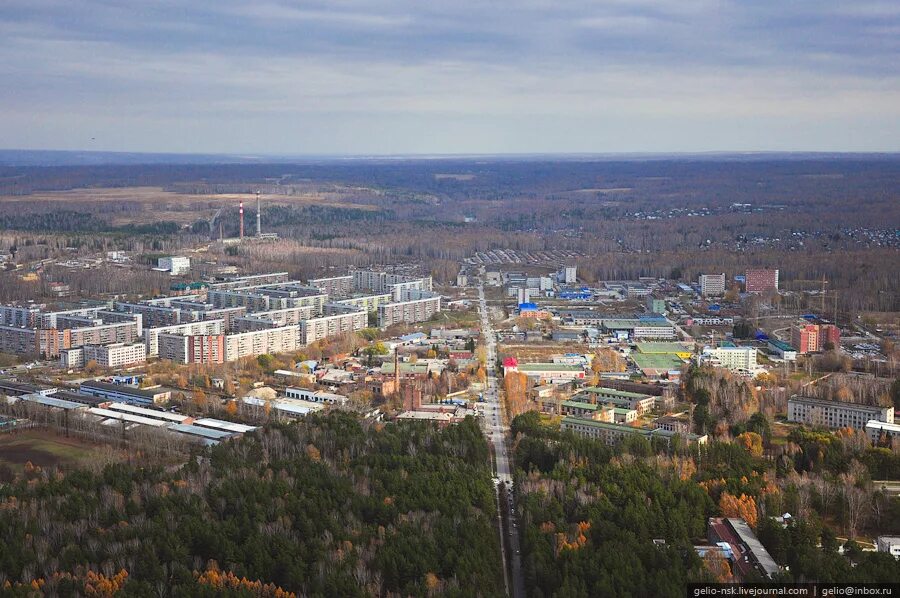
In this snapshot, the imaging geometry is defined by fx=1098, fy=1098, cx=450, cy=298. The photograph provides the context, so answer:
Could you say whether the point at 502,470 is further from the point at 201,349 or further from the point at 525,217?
the point at 525,217

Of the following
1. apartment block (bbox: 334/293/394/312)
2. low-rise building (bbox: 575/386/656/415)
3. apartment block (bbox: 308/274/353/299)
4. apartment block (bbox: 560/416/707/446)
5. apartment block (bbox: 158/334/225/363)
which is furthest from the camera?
apartment block (bbox: 308/274/353/299)

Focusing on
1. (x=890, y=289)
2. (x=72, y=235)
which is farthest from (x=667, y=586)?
(x=72, y=235)

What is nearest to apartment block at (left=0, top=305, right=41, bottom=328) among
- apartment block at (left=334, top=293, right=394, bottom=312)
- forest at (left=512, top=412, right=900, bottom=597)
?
apartment block at (left=334, top=293, right=394, bottom=312)

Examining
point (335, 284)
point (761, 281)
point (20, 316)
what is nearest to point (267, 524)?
point (20, 316)

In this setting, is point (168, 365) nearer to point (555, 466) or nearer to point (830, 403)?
point (555, 466)

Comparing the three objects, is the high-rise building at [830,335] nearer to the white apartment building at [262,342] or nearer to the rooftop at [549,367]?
the rooftop at [549,367]

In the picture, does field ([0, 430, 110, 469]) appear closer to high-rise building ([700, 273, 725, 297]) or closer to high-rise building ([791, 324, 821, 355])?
high-rise building ([791, 324, 821, 355])
